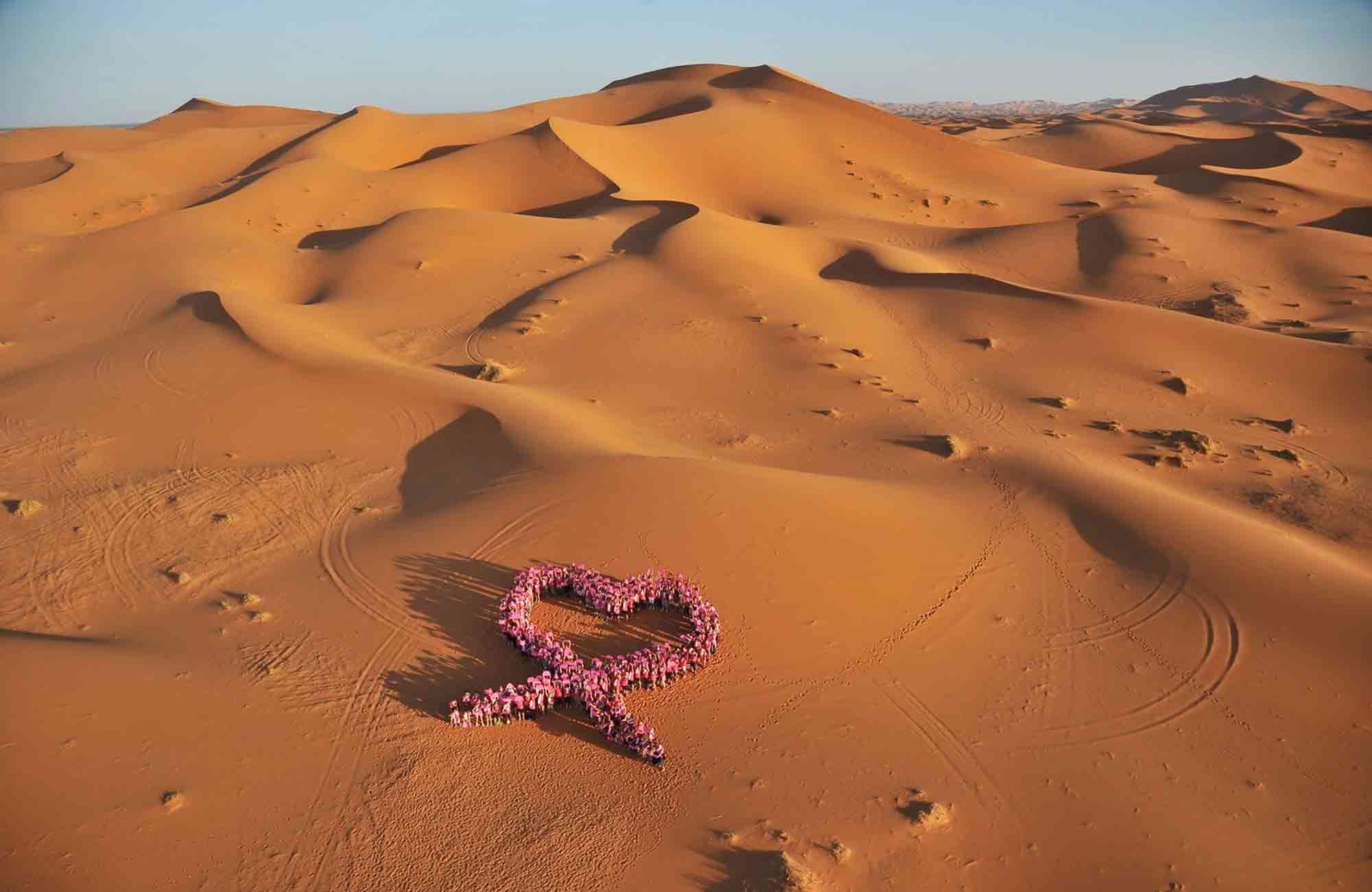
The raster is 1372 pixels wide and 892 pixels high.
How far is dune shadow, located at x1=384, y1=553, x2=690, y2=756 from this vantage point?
5.90 meters

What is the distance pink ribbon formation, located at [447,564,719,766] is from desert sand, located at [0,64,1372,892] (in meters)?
0.13

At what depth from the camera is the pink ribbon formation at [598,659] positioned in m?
5.70

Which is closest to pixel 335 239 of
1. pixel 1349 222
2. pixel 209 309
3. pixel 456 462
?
pixel 209 309

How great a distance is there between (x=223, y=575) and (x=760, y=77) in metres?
36.2

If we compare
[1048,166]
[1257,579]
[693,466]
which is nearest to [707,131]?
[1048,166]

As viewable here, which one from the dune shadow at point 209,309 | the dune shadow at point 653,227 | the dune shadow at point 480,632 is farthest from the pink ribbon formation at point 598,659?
the dune shadow at point 653,227

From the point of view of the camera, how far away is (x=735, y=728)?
5.86 m

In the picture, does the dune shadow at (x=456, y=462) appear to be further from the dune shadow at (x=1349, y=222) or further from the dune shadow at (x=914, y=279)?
the dune shadow at (x=1349, y=222)

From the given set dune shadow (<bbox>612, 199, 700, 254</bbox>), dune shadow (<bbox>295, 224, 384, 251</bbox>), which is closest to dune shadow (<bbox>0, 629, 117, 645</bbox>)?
dune shadow (<bbox>612, 199, 700, 254</bbox>)

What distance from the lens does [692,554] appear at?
7.68 m

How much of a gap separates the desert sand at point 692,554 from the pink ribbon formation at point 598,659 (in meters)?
0.13

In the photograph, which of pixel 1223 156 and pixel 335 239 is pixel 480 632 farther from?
pixel 1223 156

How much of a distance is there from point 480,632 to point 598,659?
42.4 inches

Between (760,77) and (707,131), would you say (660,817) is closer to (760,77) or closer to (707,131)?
(707,131)
